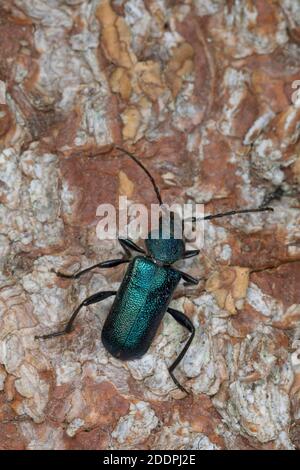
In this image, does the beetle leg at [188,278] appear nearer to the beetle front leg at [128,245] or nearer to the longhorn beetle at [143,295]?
the longhorn beetle at [143,295]

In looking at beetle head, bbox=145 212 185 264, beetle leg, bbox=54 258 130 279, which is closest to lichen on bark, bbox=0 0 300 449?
beetle leg, bbox=54 258 130 279

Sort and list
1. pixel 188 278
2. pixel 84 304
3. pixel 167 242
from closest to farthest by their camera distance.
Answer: pixel 84 304 < pixel 188 278 < pixel 167 242

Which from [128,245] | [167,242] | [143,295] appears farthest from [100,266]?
[167,242]

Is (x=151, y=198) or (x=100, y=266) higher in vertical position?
(x=151, y=198)

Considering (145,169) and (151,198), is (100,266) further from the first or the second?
(145,169)

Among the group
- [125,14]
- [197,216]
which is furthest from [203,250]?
[125,14]

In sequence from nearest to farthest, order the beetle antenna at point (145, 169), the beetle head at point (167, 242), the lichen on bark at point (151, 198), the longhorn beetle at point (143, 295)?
the lichen on bark at point (151, 198) → the longhorn beetle at point (143, 295) → the beetle antenna at point (145, 169) → the beetle head at point (167, 242)

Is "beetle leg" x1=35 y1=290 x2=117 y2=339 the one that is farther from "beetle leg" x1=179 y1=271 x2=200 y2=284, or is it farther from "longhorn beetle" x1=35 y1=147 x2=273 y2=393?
"beetle leg" x1=179 y1=271 x2=200 y2=284

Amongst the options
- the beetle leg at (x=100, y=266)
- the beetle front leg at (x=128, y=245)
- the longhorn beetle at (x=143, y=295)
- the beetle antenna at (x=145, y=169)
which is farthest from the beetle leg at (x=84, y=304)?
the beetle antenna at (x=145, y=169)
